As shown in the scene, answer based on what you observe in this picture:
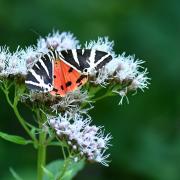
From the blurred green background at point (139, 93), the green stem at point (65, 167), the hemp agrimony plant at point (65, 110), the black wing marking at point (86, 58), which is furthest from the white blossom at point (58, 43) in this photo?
the blurred green background at point (139, 93)

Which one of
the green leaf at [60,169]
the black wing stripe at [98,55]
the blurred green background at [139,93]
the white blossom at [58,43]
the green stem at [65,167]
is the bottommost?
the green stem at [65,167]

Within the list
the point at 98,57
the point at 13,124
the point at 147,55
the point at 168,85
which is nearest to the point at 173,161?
the point at 168,85

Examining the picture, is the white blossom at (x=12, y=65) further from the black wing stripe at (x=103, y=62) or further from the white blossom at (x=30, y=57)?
the black wing stripe at (x=103, y=62)

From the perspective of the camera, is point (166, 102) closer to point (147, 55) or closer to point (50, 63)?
point (147, 55)

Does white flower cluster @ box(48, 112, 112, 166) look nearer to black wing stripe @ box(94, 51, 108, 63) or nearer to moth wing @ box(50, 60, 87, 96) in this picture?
moth wing @ box(50, 60, 87, 96)

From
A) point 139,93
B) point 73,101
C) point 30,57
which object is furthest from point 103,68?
point 139,93

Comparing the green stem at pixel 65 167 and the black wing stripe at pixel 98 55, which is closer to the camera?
the green stem at pixel 65 167

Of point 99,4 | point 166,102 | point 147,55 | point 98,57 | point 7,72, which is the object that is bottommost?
point 7,72
